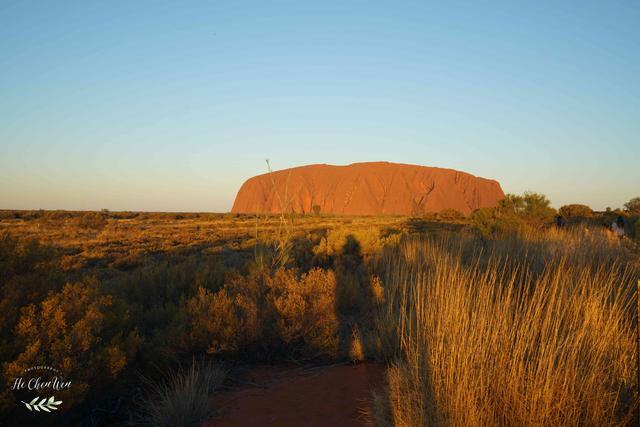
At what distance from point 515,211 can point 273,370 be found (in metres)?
17.9

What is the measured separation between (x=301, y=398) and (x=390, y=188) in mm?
101548

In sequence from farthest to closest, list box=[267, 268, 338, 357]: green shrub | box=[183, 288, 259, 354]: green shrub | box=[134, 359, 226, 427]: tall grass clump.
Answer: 1. box=[267, 268, 338, 357]: green shrub
2. box=[183, 288, 259, 354]: green shrub
3. box=[134, 359, 226, 427]: tall grass clump

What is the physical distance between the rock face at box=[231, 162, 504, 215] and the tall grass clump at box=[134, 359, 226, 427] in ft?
283

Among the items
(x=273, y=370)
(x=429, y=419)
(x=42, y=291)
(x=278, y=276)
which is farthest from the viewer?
(x=278, y=276)

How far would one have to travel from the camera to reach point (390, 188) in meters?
104

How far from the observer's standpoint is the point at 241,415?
377 cm

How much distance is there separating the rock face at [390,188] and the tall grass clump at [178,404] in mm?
86346

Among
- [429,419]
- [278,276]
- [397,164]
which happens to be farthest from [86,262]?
[397,164]

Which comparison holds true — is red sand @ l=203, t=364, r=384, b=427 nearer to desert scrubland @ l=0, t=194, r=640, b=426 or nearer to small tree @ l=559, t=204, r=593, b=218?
desert scrubland @ l=0, t=194, r=640, b=426

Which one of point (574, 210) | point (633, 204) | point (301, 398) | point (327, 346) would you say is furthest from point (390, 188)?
point (301, 398)

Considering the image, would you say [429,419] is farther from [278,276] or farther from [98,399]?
[278,276]

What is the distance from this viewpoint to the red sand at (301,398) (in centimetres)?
364

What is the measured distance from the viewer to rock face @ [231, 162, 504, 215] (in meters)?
96.4

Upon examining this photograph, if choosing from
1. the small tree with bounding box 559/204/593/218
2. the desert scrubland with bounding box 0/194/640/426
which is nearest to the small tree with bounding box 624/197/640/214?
the small tree with bounding box 559/204/593/218
